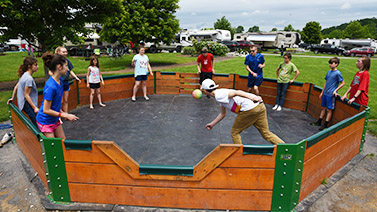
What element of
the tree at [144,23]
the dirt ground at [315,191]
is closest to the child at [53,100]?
the dirt ground at [315,191]

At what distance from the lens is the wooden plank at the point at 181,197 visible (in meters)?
3.78

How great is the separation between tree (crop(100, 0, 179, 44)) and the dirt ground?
17689 millimetres

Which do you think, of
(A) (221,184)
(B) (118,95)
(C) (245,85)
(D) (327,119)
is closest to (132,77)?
(B) (118,95)

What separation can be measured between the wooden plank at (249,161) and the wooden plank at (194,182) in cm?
6

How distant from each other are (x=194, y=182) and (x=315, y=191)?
2119 mm

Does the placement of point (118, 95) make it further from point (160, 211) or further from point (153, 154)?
point (160, 211)

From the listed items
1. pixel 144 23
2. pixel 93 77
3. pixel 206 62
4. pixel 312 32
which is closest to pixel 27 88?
pixel 93 77

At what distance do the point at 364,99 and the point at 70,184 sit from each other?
21.2 ft

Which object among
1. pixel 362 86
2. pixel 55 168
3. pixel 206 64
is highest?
pixel 206 64

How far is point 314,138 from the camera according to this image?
12.6 feet

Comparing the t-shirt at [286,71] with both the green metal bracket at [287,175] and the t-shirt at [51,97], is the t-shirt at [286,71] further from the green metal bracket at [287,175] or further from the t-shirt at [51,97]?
the t-shirt at [51,97]

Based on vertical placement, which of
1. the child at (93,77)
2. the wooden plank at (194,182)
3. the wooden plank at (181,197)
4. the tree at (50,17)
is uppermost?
the tree at (50,17)

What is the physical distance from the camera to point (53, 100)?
161 inches

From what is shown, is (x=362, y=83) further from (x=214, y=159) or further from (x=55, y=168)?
(x=55, y=168)
